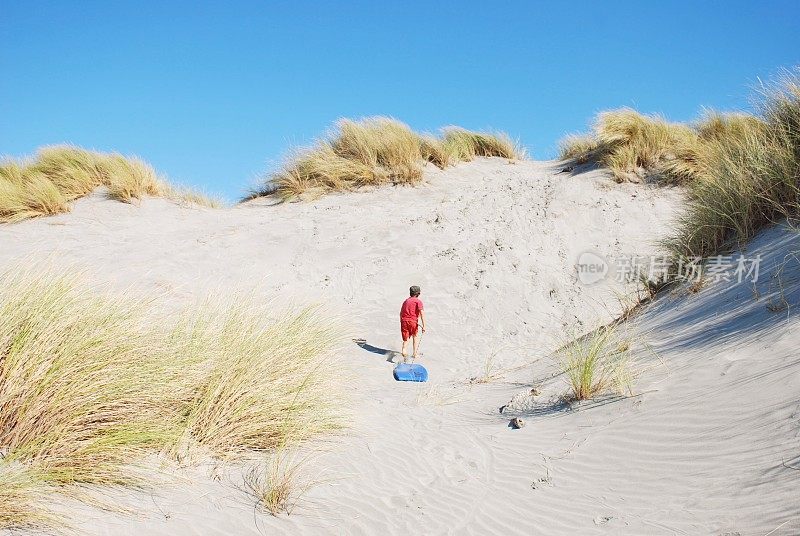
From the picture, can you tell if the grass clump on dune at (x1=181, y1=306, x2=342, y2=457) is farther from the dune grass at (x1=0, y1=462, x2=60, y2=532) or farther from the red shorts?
the red shorts

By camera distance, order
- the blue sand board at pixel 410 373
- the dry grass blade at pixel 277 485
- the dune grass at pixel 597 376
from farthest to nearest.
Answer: the blue sand board at pixel 410 373, the dune grass at pixel 597 376, the dry grass blade at pixel 277 485

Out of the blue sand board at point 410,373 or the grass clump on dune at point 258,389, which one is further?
the blue sand board at point 410,373

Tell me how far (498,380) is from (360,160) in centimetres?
852

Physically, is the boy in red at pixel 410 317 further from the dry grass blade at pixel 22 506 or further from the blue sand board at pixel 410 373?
the dry grass blade at pixel 22 506

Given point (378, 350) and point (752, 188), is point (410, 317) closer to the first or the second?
point (378, 350)

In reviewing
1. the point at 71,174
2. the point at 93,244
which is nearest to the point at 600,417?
the point at 93,244

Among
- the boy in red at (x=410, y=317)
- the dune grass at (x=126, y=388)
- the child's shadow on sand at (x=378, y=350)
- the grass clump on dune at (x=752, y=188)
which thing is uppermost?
the grass clump on dune at (x=752, y=188)

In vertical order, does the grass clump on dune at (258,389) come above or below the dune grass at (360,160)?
below

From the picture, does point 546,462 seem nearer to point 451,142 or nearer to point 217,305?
point 217,305

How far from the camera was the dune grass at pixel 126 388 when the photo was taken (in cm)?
303

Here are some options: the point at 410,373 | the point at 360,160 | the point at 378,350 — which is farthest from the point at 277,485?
the point at 360,160

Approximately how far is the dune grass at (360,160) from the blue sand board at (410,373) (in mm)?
7062

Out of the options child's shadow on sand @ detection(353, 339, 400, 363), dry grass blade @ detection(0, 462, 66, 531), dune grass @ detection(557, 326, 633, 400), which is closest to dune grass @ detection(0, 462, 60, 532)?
dry grass blade @ detection(0, 462, 66, 531)

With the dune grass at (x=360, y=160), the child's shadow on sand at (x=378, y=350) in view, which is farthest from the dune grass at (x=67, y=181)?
the child's shadow on sand at (x=378, y=350)
